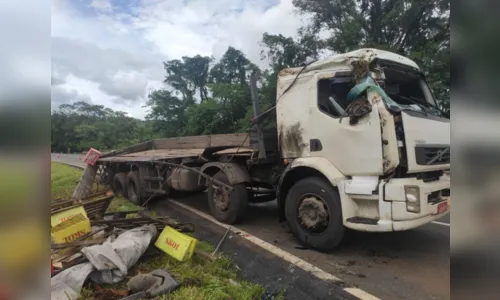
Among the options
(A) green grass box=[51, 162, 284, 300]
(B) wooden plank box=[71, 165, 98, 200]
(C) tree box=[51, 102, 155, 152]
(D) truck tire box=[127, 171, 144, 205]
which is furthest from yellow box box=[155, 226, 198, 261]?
(C) tree box=[51, 102, 155, 152]

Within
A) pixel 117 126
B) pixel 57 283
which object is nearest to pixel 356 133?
pixel 57 283

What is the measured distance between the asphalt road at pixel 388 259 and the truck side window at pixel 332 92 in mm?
1749

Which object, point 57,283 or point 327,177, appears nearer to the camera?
point 57,283

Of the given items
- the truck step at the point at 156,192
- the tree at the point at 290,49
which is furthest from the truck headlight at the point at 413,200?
the tree at the point at 290,49

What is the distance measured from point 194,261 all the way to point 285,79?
2.70m

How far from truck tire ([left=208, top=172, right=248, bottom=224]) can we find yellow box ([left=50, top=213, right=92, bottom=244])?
186 cm

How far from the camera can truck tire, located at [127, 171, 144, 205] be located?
689cm

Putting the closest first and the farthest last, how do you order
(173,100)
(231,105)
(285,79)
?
(285,79) < (231,105) < (173,100)

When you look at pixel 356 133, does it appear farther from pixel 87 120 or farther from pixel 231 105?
pixel 87 120

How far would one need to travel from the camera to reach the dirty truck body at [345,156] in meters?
3.24

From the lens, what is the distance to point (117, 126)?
40.2 meters

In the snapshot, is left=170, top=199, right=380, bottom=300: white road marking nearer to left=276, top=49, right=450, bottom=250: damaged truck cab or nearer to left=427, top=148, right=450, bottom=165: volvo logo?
left=276, top=49, right=450, bottom=250: damaged truck cab

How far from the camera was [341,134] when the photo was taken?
3586mm

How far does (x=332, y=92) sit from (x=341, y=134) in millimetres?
711
